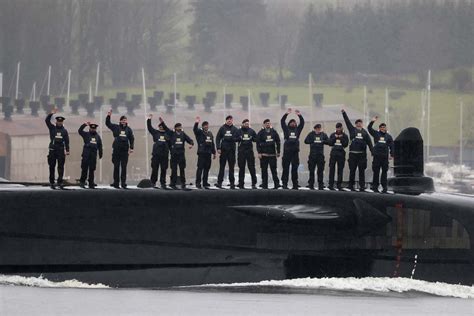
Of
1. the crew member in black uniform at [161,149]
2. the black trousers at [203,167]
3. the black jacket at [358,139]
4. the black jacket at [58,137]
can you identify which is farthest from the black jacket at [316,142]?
the black jacket at [58,137]

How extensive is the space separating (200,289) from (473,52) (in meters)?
42.9

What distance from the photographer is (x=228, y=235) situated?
2655 cm

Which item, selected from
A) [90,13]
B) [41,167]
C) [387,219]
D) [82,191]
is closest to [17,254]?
[82,191]

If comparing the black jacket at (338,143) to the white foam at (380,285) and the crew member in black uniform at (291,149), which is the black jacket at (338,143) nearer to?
the crew member in black uniform at (291,149)

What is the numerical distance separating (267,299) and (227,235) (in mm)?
3574

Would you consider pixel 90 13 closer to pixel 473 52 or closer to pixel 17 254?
pixel 473 52

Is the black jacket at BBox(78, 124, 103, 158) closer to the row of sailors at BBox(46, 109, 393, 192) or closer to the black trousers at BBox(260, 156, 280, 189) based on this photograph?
the row of sailors at BBox(46, 109, 393, 192)

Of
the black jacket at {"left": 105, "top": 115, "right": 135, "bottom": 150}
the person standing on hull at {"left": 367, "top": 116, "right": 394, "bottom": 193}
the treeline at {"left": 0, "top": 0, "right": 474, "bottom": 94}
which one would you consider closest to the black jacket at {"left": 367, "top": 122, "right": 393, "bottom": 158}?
the person standing on hull at {"left": 367, "top": 116, "right": 394, "bottom": 193}

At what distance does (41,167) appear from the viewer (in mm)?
62312

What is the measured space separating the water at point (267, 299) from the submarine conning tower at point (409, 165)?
7.28 feet

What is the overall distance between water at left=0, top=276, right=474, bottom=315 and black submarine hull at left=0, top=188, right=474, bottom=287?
242mm

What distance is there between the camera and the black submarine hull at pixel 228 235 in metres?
26.2

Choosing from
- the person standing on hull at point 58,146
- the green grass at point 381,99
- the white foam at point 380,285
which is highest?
the green grass at point 381,99

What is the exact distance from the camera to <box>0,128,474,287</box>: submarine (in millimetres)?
26250
